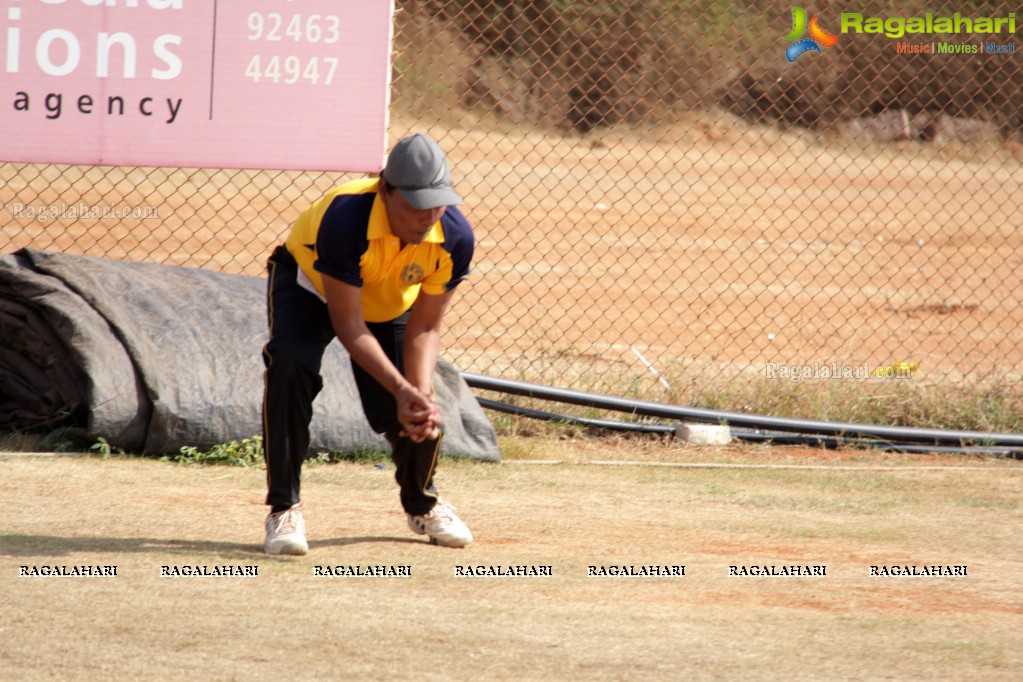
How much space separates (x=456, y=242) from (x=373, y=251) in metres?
0.29

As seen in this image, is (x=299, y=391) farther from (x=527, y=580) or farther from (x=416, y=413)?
(x=527, y=580)

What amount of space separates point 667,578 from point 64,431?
3151 mm

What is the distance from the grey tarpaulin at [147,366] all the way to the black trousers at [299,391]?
4.98 ft

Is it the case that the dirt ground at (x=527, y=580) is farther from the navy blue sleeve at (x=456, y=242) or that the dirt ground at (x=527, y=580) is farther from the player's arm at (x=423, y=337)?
the navy blue sleeve at (x=456, y=242)

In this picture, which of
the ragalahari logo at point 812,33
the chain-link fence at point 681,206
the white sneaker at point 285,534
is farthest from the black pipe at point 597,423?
the ragalahari logo at point 812,33

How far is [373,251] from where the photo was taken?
13.0 ft

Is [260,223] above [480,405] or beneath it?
beneath

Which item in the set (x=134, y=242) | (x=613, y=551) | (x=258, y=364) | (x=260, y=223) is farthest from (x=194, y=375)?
(x=260, y=223)

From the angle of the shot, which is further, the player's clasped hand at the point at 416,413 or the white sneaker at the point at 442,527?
the white sneaker at the point at 442,527

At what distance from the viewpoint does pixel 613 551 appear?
14.6 ft

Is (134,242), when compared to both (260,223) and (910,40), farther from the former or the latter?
(910,40)

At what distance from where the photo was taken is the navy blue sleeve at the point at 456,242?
13.4 feet

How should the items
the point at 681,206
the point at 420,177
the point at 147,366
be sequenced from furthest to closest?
1. the point at 681,206
2. the point at 147,366
3. the point at 420,177

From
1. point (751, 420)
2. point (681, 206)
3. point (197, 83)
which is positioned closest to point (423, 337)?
point (197, 83)
